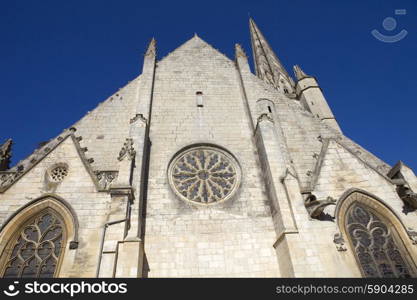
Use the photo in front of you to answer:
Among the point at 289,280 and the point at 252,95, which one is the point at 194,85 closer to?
the point at 252,95

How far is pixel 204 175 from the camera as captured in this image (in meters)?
10.2

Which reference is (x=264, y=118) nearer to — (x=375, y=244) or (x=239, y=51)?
(x=375, y=244)

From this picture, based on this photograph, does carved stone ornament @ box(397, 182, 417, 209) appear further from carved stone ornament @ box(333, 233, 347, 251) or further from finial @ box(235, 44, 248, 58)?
finial @ box(235, 44, 248, 58)

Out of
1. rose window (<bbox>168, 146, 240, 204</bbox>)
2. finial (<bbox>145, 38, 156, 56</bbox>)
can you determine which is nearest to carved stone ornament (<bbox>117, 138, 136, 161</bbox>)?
rose window (<bbox>168, 146, 240, 204</bbox>)

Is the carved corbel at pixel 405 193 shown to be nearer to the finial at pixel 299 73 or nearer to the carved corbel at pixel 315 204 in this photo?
the carved corbel at pixel 315 204

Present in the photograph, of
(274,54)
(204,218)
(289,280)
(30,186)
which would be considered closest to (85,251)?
(30,186)

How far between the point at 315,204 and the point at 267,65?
30146 mm

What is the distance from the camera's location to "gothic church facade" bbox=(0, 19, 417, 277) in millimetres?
7137

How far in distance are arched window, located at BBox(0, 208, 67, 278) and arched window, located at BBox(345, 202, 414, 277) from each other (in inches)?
336

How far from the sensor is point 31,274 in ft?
22.7

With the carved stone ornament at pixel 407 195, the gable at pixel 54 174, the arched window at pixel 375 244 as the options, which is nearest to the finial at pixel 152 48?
the gable at pixel 54 174

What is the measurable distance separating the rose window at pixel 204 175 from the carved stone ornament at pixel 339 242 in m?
3.62

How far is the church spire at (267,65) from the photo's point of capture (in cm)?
2981

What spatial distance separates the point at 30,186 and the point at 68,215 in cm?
166
